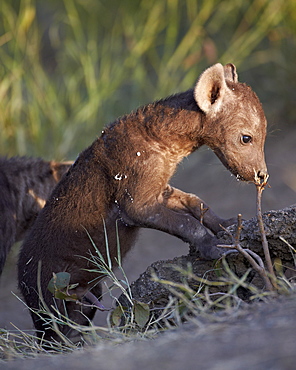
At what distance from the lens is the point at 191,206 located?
389cm

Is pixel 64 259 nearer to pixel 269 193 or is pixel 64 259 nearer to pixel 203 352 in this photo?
pixel 203 352

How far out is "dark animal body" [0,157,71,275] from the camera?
5293 millimetres

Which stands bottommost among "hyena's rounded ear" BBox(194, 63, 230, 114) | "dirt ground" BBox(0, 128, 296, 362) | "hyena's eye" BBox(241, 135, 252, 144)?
"dirt ground" BBox(0, 128, 296, 362)

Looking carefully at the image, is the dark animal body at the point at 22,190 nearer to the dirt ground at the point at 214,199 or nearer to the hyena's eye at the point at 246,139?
the dirt ground at the point at 214,199

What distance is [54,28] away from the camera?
1095cm

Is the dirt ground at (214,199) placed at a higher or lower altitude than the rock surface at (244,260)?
lower

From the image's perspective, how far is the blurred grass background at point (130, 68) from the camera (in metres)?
7.33

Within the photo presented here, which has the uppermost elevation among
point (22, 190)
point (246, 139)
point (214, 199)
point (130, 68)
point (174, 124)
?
point (130, 68)

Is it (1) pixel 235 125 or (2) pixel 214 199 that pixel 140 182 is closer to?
Result: (1) pixel 235 125

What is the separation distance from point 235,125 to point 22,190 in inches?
101

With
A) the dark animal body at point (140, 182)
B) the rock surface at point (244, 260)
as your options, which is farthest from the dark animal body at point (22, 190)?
the rock surface at point (244, 260)

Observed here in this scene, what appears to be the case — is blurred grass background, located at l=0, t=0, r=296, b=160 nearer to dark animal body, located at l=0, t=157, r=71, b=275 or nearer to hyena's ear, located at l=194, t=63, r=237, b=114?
dark animal body, located at l=0, t=157, r=71, b=275

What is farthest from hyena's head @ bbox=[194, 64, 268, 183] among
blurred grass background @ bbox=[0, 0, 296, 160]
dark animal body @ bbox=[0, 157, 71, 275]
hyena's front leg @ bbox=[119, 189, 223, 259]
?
blurred grass background @ bbox=[0, 0, 296, 160]

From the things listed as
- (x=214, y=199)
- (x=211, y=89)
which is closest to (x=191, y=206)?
(x=211, y=89)
